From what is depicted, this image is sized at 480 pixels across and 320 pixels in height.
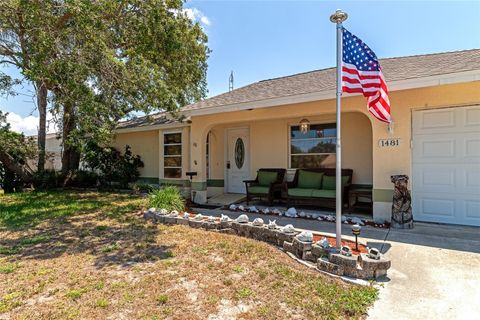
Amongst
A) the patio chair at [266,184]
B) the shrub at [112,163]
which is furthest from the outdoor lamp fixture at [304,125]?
the shrub at [112,163]

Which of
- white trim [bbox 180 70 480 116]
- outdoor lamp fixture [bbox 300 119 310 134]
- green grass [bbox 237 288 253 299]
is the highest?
white trim [bbox 180 70 480 116]

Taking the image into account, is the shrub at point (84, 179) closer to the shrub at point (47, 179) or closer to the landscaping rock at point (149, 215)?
the shrub at point (47, 179)

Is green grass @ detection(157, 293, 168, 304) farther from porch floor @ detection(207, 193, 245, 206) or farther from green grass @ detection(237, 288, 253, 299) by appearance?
porch floor @ detection(207, 193, 245, 206)

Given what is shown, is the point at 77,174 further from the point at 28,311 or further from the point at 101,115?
the point at 28,311

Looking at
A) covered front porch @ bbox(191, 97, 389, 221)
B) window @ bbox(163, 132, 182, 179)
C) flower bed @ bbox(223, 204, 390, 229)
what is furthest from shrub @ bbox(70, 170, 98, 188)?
flower bed @ bbox(223, 204, 390, 229)

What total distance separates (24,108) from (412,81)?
1043cm

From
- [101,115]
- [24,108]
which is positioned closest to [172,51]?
[101,115]

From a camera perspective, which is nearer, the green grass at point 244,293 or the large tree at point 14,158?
the green grass at point 244,293

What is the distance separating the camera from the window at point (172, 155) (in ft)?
34.2

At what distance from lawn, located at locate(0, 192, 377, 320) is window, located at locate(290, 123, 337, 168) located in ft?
14.2

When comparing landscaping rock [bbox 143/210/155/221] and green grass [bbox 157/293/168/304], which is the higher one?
landscaping rock [bbox 143/210/155/221]

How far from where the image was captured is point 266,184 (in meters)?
8.75

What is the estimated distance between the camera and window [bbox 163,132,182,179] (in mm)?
10414

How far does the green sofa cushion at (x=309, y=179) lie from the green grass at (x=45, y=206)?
4.77m
